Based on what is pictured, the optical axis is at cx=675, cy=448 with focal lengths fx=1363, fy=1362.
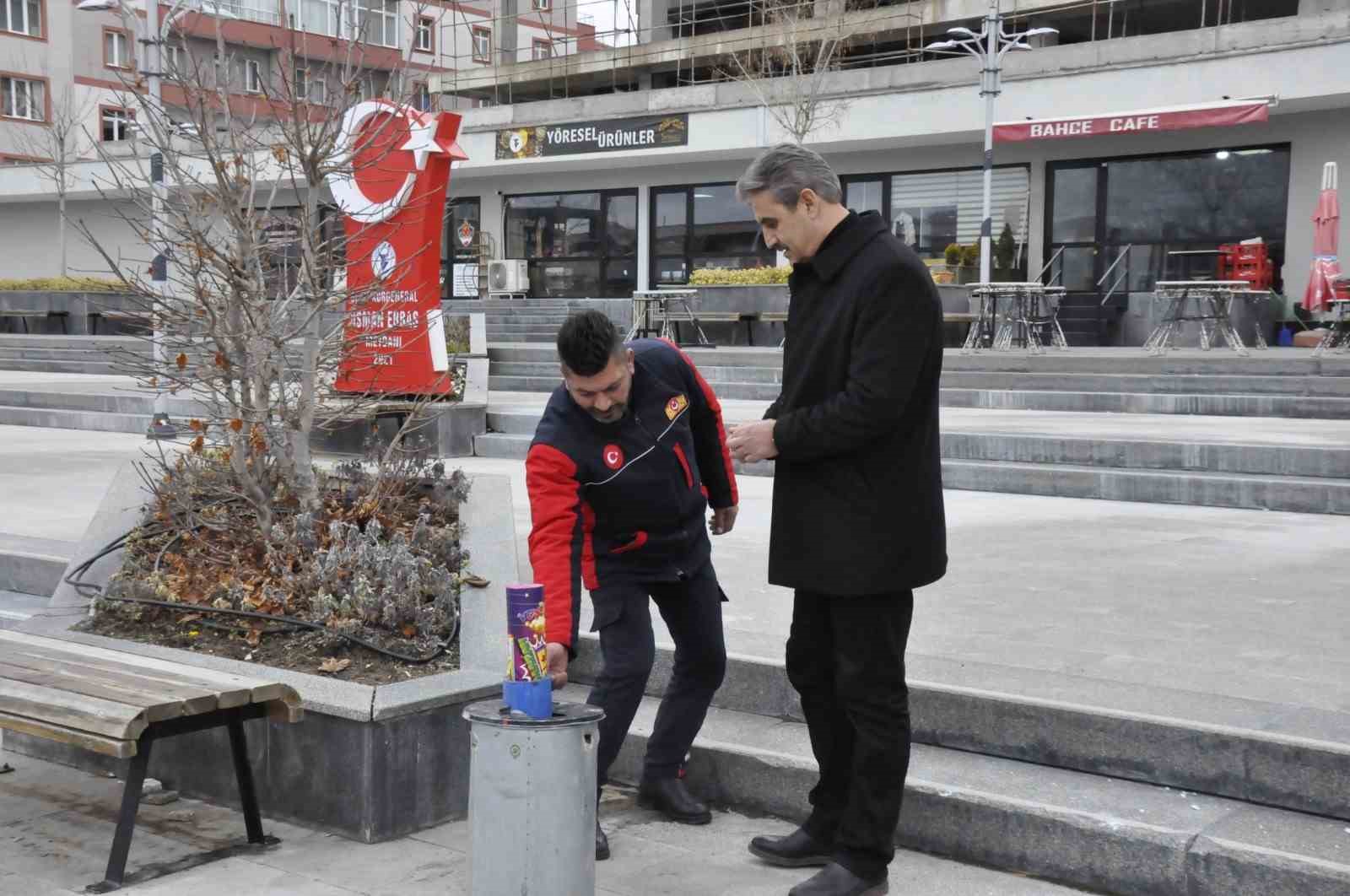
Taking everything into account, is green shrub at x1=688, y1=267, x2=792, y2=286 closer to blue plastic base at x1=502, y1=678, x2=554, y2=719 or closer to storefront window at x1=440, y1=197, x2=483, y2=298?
storefront window at x1=440, y1=197, x2=483, y2=298

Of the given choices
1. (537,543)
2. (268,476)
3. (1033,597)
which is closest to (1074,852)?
(537,543)

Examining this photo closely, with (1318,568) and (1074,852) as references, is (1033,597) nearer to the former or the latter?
(1318,568)

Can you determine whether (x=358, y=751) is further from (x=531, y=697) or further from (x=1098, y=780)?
(x=1098, y=780)

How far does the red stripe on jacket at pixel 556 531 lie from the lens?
379 centimetres

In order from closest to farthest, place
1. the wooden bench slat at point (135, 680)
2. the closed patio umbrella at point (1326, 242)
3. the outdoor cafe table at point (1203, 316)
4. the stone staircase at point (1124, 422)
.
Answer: the wooden bench slat at point (135, 680) → the stone staircase at point (1124, 422) → the outdoor cafe table at point (1203, 316) → the closed patio umbrella at point (1326, 242)

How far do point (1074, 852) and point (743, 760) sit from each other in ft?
3.67

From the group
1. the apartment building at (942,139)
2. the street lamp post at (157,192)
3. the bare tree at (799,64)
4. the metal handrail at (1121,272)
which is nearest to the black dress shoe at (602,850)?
the street lamp post at (157,192)

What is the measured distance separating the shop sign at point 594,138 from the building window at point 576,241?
1632 mm

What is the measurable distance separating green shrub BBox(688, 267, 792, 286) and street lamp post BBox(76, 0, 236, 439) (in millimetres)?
9797

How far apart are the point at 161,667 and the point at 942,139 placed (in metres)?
24.6

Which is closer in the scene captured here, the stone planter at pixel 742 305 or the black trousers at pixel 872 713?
the black trousers at pixel 872 713

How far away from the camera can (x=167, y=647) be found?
16.7 ft

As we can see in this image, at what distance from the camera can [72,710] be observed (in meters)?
3.92

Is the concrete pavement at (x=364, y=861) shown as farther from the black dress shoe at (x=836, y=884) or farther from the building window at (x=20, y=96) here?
the building window at (x=20, y=96)
